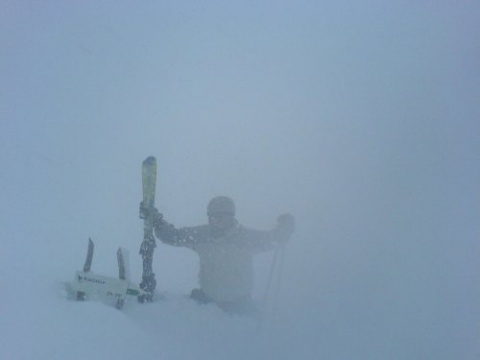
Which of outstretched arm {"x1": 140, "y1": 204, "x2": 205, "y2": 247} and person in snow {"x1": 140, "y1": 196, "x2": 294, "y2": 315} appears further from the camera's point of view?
person in snow {"x1": 140, "y1": 196, "x2": 294, "y2": 315}

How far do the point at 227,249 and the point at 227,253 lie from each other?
4cm

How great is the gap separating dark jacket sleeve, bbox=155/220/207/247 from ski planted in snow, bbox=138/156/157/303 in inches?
5.0

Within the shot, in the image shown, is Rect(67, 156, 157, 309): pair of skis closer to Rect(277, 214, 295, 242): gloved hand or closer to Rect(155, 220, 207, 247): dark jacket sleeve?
Rect(155, 220, 207, 247): dark jacket sleeve

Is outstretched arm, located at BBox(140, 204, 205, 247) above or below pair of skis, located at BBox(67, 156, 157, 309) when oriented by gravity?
above

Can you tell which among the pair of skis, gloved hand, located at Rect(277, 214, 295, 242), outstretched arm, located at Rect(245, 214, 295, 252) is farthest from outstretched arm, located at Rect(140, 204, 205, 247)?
gloved hand, located at Rect(277, 214, 295, 242)

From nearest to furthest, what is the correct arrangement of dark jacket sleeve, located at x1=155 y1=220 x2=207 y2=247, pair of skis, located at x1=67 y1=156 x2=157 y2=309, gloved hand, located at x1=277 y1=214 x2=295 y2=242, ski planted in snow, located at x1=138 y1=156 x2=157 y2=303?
pair of skis, located at x1=67 y1=156 x2=157 y2=309 < ski planted in snow, located at x1=138 y1=156 x2=157 y2=303 < dark jacket sleeve, located at x1=155 y1=220 x2=207 y2=247 < gloved hand, located at x1=277 y1=214 x2=295 y2=242

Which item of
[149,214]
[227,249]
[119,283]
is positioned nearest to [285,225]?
[227,249]

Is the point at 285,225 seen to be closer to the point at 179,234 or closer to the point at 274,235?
the point at 274,235

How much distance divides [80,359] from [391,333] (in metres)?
2.87

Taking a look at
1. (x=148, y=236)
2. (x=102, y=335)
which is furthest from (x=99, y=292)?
(x=148, y=236)

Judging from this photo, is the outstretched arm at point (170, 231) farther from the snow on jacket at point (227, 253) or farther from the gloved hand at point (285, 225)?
the gloved hand at point (285, 225)

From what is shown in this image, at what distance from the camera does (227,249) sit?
5305 mm

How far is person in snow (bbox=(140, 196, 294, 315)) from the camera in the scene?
205 inches

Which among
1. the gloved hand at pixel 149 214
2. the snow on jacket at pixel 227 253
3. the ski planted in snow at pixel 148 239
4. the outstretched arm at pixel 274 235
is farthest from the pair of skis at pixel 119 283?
the outstretched arm at pixel 274 235
